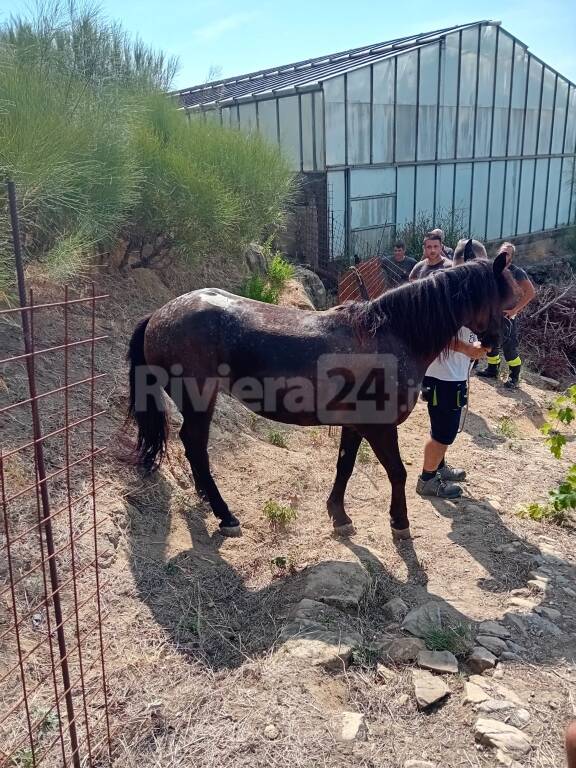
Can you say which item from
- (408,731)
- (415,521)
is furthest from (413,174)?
(408,731)

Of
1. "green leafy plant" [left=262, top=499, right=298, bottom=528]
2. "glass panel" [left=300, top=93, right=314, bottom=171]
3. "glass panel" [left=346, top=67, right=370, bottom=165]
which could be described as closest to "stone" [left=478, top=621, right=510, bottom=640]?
"green leafy plant" [left=262, top=499, right=298, bottom=528]

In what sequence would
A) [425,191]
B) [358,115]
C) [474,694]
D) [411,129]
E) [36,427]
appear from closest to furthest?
1. [36,427]
2. [474,694]
3. [358,115]
4. [411,129]
5. [425,191]

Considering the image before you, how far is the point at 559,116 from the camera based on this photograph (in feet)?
58.5

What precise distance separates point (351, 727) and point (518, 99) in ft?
58.5

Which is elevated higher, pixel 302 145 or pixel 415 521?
pixel 302 145

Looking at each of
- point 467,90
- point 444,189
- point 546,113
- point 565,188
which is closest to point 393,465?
point 444,189

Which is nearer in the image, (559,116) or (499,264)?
(499,264)

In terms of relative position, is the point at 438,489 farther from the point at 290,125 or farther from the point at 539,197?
the point at 539,197

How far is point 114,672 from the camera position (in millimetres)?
2518

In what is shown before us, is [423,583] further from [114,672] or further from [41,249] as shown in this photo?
[41,249]

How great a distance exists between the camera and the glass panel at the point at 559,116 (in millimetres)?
17578

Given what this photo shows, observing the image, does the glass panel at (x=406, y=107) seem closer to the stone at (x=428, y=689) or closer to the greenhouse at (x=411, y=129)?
the greenhouse at (x=411, y=129)

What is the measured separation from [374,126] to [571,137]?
370 inches

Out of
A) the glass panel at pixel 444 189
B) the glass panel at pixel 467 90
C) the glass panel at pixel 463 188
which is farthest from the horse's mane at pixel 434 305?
the glass panel at pixel 467 90
